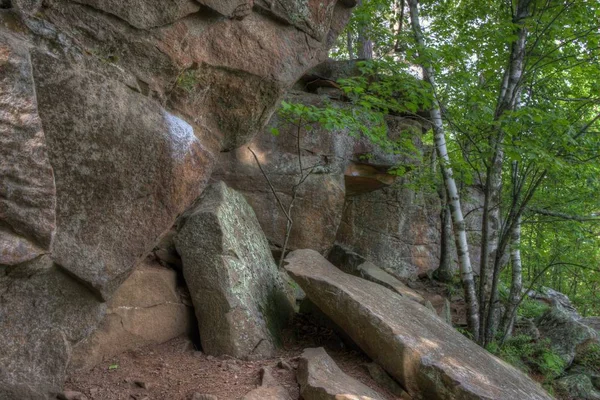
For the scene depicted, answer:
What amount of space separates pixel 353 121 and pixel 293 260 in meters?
2.52

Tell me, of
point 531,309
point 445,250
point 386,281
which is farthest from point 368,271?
point 531,309

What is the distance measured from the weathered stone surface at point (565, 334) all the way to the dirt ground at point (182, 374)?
5231mm

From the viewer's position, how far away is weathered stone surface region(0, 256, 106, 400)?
136 inches

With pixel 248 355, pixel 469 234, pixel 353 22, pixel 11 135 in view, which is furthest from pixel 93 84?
pixel 469 234

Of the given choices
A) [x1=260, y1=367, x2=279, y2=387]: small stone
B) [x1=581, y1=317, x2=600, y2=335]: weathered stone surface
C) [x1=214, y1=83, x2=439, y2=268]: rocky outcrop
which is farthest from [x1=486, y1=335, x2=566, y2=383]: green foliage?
[x1=260, y1=367, x2=279, y2=387]: small stone

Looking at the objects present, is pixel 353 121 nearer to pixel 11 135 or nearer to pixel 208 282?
pixel 208 282

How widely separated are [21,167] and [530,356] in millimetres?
8095

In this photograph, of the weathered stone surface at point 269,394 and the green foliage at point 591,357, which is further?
the green foliage at point 591,357

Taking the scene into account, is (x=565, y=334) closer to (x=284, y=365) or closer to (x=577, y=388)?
(x=577, y=388)

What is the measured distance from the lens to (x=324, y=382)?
4.21m

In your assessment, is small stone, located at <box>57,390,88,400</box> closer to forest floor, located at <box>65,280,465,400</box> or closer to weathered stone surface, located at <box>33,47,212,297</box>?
forest floor, located at <box>65,280,465,400</box>

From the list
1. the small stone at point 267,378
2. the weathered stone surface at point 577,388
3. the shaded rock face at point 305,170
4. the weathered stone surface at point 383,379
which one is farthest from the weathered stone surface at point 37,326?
the weathered stone surface at point 577,388

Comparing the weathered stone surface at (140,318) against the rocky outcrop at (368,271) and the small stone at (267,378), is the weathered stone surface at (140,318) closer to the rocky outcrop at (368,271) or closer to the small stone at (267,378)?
the small stone at (267,378)

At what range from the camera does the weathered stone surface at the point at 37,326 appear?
3.46m
